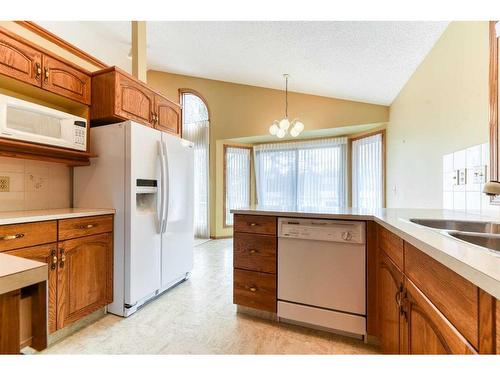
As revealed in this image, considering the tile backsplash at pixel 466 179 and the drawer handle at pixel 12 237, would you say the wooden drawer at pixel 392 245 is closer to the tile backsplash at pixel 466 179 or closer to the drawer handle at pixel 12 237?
the tile backsplash at pixel 466 179

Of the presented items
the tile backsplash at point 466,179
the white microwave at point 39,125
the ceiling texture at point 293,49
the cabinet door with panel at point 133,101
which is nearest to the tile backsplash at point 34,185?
the white microwave at point 39,125

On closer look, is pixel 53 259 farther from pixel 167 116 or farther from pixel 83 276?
pixel 167 116

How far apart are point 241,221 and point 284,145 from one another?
346 centimetres

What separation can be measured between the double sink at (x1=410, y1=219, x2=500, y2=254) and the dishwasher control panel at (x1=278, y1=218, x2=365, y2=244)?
34 centimetres

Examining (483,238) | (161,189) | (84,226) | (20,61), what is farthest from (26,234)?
(483,238)

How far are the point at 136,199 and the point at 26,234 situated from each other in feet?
2.47

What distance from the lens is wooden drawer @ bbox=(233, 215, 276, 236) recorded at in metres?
1.84

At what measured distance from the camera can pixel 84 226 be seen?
69.6 inches

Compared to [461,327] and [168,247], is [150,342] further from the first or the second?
[461,327]

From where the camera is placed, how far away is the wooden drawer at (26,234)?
52.6 inches

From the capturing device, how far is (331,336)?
1.70 m

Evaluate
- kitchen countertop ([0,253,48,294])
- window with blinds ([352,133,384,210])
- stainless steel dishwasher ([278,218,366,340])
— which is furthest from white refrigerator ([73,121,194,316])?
window with blinds ([352,133,384,210])

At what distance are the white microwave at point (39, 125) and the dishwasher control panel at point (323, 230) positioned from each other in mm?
1734
